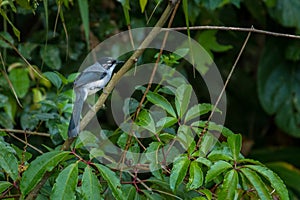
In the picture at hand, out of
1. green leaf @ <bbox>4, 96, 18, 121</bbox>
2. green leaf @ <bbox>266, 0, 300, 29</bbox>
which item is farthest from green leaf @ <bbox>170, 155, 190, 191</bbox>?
green leaf @ <bbox>266, 0, 300, 29</bbox>

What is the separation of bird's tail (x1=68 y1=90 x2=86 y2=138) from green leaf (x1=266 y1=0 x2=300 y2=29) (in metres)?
1.60

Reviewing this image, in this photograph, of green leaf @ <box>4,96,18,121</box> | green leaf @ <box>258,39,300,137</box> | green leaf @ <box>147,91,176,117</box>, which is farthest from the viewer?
green leaf @ <box>258,39,300,137</box>

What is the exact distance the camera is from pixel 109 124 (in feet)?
9.16

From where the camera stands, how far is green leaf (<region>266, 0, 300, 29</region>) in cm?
296

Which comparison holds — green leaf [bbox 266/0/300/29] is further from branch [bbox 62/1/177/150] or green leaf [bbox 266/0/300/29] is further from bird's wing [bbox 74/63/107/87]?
branch [bbox 62/1/177/150]

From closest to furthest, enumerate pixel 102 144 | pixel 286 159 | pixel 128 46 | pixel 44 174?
pixel 44 174
pixel 102 144
pixel 128 46
pixel 286 159

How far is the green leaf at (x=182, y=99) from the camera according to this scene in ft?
4.87

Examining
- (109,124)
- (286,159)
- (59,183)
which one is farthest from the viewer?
(286,159)

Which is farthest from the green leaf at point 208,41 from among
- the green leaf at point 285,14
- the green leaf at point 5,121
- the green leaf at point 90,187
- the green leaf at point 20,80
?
the green leaf at point 90,187

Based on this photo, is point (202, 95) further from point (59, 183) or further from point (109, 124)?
point (59, 183)

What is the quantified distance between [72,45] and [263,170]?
1.47m

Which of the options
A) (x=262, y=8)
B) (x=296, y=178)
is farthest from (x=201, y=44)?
(x=296, y=178)

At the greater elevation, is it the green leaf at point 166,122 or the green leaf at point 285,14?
the green leaf at point 285,14

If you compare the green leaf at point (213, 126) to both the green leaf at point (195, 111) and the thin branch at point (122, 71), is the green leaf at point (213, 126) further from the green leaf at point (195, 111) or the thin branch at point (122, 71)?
the thin branch at point (122, 71)
